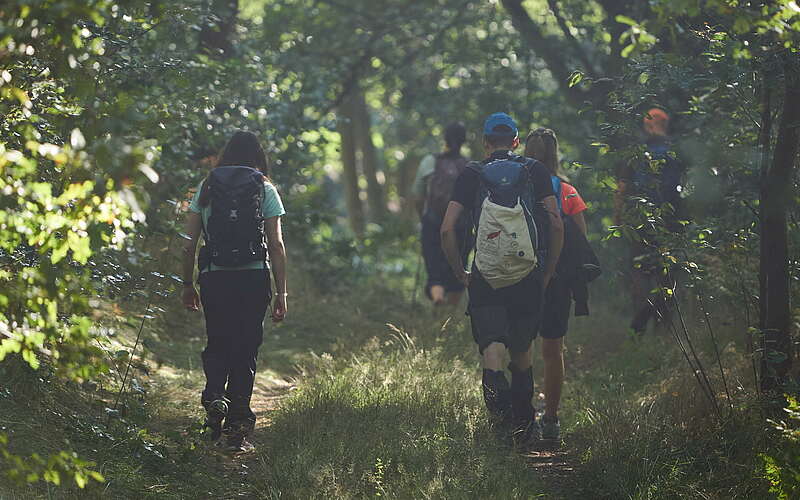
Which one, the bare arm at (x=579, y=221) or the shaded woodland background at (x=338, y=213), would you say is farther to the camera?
the bare arm at (x=579, y=221)

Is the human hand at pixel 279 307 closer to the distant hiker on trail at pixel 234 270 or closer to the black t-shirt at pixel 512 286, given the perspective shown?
the distant hiker on trail at pixel 234 270

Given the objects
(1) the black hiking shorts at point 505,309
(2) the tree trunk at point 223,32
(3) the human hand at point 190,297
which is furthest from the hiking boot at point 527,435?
(2) the tree trunk at point 223,32

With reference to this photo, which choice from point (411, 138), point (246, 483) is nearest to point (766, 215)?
point (246, 483)

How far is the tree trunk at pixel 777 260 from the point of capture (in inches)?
209

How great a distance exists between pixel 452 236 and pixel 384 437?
4.34ft

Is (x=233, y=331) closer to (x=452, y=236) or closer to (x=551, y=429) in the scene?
(x=452, y=236)

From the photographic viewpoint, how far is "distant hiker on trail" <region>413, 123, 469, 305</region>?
9352 mm

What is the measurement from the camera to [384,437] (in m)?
5.51

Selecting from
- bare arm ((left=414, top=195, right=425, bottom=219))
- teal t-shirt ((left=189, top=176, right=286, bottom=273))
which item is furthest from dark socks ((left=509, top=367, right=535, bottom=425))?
bare arm ((left=414, top=195, right=425, bottom=219))

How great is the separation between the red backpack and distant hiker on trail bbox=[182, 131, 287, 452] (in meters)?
3.58

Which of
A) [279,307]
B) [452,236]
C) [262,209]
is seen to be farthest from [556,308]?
[262,209]

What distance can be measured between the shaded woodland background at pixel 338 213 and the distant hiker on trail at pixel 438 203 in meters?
0.41

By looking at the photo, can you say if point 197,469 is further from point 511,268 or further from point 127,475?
point 511,268

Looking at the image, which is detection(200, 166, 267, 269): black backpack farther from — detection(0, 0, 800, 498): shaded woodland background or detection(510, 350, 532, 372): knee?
detection(510, 350, 532, 372): knee
